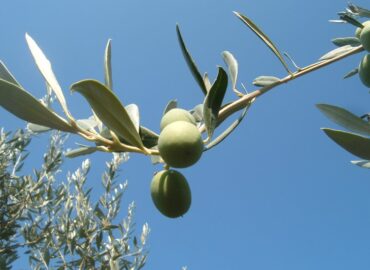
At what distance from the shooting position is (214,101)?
3.78 ft

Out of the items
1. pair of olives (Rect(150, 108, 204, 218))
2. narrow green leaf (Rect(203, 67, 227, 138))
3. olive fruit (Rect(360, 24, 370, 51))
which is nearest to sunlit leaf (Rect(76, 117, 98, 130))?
pair of olives (Rect(150, 108, 204, 218))

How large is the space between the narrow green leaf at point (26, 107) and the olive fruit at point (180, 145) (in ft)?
0.88

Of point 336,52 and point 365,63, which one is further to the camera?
point 336,52

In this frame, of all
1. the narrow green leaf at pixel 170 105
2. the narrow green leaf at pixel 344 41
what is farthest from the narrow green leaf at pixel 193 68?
the narrow green leaf at pixel 344 41

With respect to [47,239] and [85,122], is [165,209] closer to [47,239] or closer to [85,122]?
[85,122]

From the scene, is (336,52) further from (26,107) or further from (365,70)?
(26,107)

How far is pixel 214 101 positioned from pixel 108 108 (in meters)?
0.31

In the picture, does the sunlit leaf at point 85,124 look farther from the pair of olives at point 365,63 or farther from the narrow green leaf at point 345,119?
the pair of olives at point 365,63

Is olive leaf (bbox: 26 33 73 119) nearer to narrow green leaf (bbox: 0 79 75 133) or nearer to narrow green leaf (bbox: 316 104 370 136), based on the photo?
narrow green leaf (bbox: 0 79 75 133)

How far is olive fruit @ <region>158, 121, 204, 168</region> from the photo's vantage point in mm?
1012

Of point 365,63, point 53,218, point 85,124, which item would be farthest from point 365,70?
point 53,218

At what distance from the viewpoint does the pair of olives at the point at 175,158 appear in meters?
1.03

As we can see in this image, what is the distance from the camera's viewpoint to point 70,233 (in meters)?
5.69

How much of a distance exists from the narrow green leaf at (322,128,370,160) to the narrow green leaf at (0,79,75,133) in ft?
2.21
